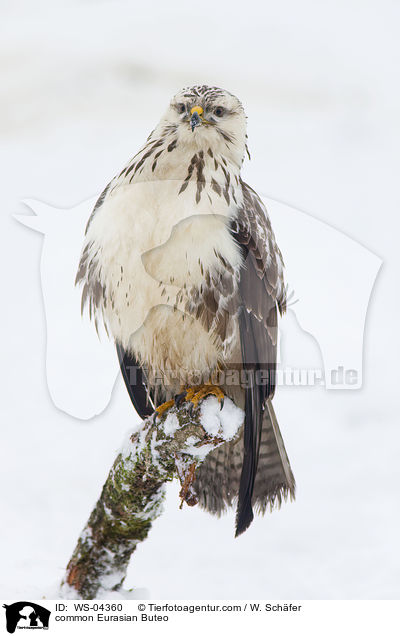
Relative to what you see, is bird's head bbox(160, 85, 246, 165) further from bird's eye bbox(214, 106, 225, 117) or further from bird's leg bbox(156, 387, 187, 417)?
bird's leg bbox(156, 387, 187, 417)

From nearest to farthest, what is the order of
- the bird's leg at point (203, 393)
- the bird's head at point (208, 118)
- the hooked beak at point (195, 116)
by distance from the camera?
1. the hooked beak at point (195, 116)
2. the bird's head at point (208, 118)
3. the bird's leg at point (203, 393)

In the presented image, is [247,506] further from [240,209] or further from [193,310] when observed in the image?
[240,209]

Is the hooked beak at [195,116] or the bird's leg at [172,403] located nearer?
the hooked beak at [195,116]

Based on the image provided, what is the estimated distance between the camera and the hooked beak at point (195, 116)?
89.4 inches

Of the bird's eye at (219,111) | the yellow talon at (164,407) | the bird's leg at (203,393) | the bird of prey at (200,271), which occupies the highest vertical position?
the bird's eye at (219,111)

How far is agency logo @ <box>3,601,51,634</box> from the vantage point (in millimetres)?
2455

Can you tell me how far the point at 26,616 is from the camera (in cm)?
248

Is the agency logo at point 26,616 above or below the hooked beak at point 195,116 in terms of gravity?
below

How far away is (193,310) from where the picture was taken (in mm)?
2395

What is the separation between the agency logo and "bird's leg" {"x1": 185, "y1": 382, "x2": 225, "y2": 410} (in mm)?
1013

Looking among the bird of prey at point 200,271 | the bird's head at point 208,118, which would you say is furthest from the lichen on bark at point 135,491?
the bird's head at point 208,118

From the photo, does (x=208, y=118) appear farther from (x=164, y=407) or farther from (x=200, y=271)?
(x=164, y=407)

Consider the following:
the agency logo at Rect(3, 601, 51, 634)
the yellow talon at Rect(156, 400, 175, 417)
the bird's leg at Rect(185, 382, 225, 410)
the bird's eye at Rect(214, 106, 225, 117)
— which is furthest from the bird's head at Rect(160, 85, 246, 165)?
the agency logo at Rect(3, 601, 51, 634)

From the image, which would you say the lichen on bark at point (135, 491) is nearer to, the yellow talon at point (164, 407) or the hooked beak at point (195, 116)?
the yellow talon at point (164, 407)
